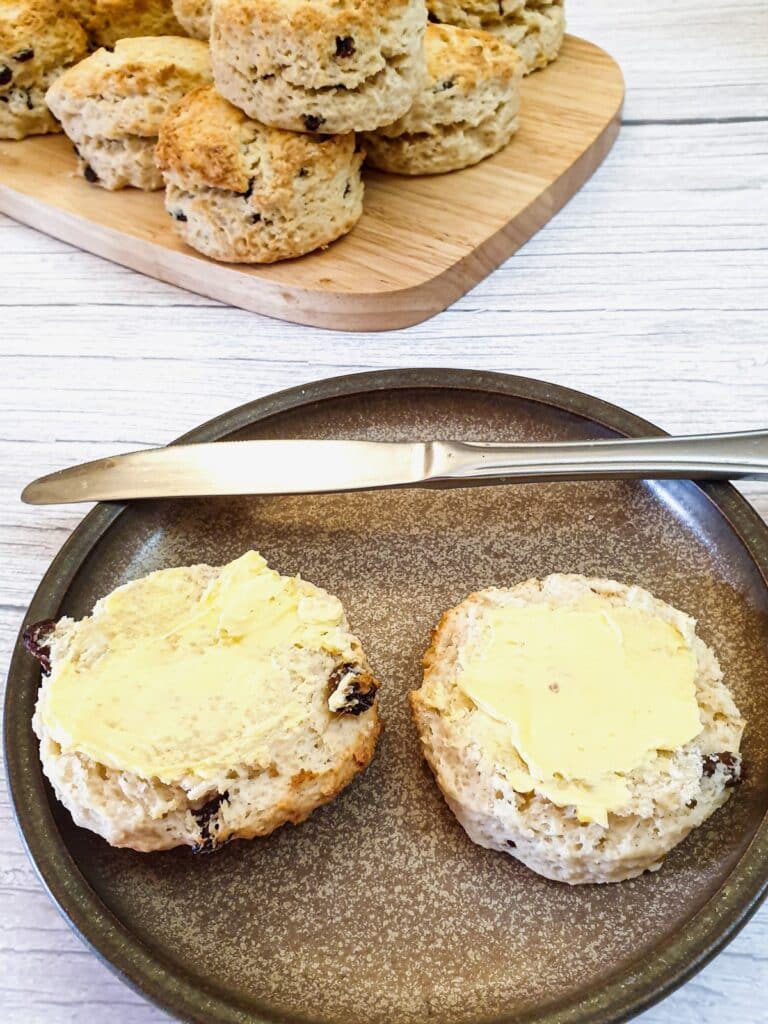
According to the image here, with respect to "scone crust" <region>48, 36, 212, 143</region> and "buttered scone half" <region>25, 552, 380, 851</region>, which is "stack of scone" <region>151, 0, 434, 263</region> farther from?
"buttered scone half" <region>25, 552, 380, 851</region>

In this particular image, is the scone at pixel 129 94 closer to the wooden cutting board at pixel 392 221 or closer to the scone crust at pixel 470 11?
the wooden cutting board at pixel 392 221

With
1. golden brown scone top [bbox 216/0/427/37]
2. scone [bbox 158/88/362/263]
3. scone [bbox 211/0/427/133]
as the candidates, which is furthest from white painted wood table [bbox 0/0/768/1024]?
golden brown scone top [bbox 216/0/427/37]

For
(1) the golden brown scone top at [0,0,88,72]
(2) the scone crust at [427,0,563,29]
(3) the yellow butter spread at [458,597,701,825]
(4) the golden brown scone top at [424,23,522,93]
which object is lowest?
(3) the yellow butter spread at [458,597,701,825]

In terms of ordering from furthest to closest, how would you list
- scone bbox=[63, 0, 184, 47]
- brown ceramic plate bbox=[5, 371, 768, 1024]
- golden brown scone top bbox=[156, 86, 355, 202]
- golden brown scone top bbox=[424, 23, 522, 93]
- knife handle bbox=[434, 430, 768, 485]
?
scone bbox=[63, 0, 184, 47], golden brown scone top bbox=[424, 23, 522, 93], golden brown scone top bbox=[156, 86, 355, 202], knife handle bbox=[434, 430, 768, 485], brown ceramic plate bbox=[5, 371, 768, 1024]

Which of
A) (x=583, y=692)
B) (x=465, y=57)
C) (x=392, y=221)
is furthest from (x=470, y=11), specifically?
(x=583, y=692)

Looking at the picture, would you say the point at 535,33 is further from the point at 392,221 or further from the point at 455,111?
the point at 392,221

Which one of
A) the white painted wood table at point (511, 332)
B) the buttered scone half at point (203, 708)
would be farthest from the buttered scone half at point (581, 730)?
the white painted wood table at point (511, 332)

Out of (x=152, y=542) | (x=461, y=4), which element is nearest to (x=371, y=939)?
(x=152, y=542)
